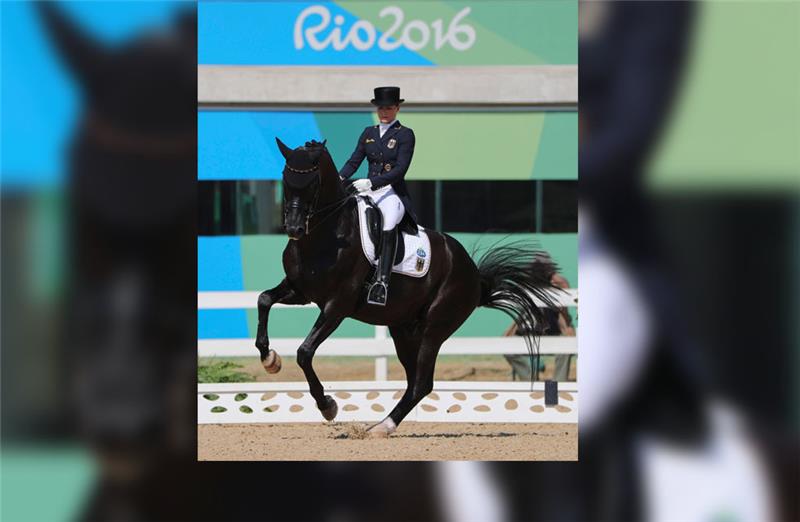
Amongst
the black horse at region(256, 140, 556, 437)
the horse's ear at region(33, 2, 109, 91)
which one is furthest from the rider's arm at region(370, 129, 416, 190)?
the horse's ear at region(33, 2, 109, 91)

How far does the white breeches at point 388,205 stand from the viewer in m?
6.33

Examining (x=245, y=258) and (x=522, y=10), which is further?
(x=245, y=258)

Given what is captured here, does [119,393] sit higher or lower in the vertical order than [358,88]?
lower

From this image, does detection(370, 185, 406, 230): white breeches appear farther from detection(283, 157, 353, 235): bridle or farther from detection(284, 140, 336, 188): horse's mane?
detection(284, 140, 336, 188): horse's mane

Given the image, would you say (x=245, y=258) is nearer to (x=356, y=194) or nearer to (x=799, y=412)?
(x=356, y=194)

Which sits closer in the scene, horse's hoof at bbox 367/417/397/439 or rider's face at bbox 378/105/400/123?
rider's face at bbox 378/105/400/123

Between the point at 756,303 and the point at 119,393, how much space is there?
3.03 m

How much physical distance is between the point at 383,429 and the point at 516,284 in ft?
4.50

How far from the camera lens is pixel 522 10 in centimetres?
655

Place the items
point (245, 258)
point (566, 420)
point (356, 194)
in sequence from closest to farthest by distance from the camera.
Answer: point (356, 194) → point (566, 420) → point (245, 258)

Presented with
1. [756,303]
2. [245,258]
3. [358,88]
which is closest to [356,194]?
[358,88]

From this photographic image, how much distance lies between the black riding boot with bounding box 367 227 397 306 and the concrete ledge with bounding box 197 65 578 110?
1429 mm

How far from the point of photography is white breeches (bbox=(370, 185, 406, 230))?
20.8 feet

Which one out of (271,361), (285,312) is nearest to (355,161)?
(271,361)
